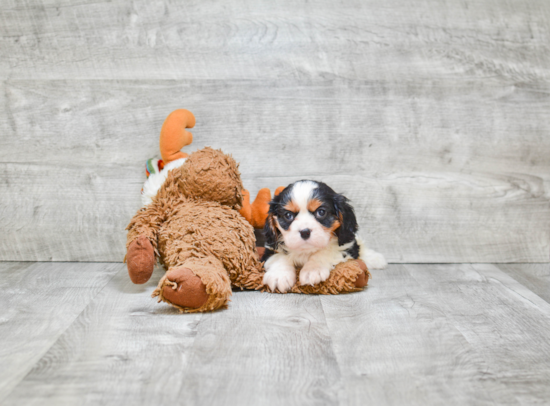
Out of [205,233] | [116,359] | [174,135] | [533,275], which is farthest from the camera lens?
[533,275]

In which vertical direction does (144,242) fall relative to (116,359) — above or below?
above

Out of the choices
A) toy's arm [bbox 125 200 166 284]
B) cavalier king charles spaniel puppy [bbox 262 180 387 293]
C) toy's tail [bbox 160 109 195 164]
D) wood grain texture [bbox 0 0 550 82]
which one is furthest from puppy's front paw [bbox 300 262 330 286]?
wood grain texture [bbox 0 0 550 82]

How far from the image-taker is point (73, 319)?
1222 millimetres

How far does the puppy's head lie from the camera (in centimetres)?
132

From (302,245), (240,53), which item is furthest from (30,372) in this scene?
(240,53)

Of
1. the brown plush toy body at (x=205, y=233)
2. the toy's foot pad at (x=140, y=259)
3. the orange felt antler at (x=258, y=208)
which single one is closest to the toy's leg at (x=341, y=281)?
the brown plush toy body at (x=205, y=233)

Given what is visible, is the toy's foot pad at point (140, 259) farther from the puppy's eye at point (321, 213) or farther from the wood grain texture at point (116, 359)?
the puppy's eye at point (321, 213)

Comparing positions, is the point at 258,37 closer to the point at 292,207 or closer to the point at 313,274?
the point at 292,207

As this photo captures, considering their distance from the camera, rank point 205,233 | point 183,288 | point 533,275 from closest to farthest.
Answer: point 183,288 → point 205,233 → point 533,275

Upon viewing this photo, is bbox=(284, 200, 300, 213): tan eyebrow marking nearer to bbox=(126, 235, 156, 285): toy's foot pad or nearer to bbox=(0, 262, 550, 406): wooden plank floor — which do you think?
bbox=(0, 262, 550, 406): wooden plank floor

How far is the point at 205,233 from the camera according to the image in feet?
4.64

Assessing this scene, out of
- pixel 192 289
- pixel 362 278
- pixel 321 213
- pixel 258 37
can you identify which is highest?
pixel 258 37

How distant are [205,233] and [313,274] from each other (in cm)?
33

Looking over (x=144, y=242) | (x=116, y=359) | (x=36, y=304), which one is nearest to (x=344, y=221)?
(x=144, y=242)
